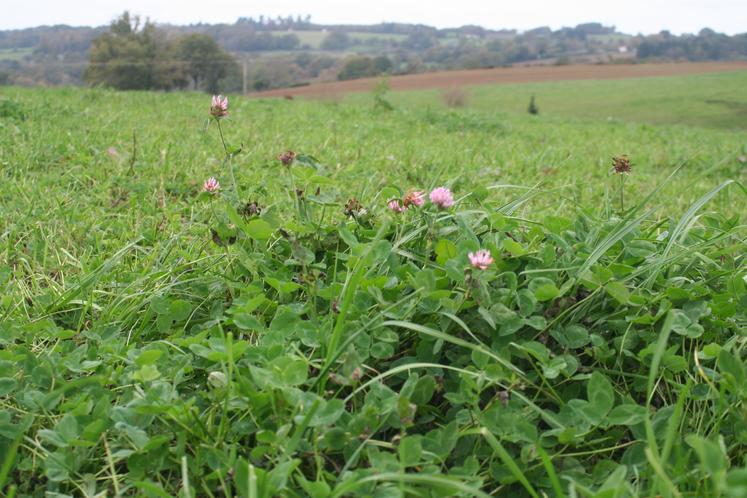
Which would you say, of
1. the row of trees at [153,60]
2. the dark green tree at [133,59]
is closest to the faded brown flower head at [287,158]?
the row of trees at [153,60]

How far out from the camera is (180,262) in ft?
6.16

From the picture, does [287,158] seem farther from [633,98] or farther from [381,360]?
[633,98]

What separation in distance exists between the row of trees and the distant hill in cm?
121

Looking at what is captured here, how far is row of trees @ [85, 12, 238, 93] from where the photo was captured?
26719 mm

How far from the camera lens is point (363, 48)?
2911 inches

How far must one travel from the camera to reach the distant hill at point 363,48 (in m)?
39.4

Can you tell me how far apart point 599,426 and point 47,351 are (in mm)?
1188

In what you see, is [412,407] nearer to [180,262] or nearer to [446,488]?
[446,488]

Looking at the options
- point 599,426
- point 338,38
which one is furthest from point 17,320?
point 338,38

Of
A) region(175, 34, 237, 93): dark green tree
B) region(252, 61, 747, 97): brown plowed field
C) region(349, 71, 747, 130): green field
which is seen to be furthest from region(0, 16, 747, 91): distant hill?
region(349, 71, 747, 130): green field

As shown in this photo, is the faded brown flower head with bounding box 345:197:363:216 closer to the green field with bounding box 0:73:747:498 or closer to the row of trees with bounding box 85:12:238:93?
the green field with bounding box 0:73:747:498

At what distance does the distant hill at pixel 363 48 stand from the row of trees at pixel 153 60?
1210 mm

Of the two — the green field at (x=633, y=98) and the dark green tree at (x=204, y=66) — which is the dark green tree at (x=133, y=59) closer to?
the dark green tree at (x=204, y=66)

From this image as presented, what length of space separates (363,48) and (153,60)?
48345 mm
